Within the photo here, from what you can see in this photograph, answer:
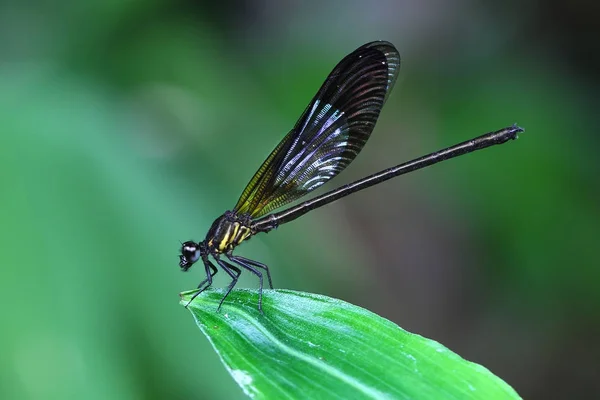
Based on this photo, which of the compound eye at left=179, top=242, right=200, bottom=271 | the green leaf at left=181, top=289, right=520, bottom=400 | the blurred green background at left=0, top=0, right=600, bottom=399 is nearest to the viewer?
the green leaf at left=181, top=289, right=520, bottom=400

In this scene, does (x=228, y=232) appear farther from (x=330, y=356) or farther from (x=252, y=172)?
(x=252, y=172)

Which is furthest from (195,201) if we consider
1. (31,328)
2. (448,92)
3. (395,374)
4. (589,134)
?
(589,134)

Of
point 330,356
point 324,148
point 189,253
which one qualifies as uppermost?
point 324,148

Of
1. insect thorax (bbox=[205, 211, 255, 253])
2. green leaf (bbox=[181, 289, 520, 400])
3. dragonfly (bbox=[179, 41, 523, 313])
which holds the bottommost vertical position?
green leaf (bbox=[181, 289, 520, 400])

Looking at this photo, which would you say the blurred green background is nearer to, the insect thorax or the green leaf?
the insect thorax

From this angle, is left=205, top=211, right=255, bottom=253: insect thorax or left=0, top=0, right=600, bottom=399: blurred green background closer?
left=205, top=211, right=255, bottom=253: insect thorax

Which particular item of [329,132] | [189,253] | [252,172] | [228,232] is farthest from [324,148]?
[252,172]

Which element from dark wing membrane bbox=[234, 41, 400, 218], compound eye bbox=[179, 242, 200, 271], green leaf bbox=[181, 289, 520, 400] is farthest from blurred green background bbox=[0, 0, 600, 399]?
green leaf bbox=[181, 289, 520, 400]
